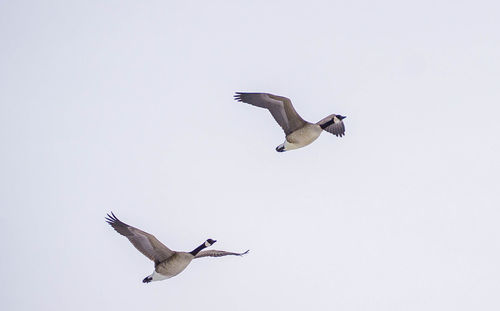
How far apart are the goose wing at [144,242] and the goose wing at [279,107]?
3.97 meters

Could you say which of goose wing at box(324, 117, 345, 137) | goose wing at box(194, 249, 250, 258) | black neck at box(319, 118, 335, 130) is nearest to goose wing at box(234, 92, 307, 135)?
black neck at box(319, 118, 335, 130)

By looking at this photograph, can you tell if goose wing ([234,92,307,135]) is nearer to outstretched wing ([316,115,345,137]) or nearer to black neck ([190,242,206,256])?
outstretched wing ([316,115,345,137])

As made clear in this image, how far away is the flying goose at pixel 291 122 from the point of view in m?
17.2

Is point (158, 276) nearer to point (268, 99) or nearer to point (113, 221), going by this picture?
point (113, 221)

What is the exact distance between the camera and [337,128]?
17688 mm

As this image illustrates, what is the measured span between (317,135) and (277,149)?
1058 mm

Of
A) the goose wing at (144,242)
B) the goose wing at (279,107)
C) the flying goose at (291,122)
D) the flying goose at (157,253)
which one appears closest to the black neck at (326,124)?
the flying goose at (291,122)

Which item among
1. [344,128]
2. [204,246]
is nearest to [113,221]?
[204,246]

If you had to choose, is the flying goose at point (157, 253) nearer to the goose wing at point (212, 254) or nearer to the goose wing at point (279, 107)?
the goose wing at point (212, 254)

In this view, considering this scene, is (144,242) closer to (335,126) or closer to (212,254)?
(212,254)

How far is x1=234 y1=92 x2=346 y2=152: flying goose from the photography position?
1719 cm

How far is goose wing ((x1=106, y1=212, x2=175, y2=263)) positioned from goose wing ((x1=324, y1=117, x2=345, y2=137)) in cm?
476

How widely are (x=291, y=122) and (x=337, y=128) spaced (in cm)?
116

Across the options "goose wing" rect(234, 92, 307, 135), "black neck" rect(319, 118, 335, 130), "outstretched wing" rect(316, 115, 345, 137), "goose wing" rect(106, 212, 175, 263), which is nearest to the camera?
"goose wing" rect(106, 212, 175, 263)
